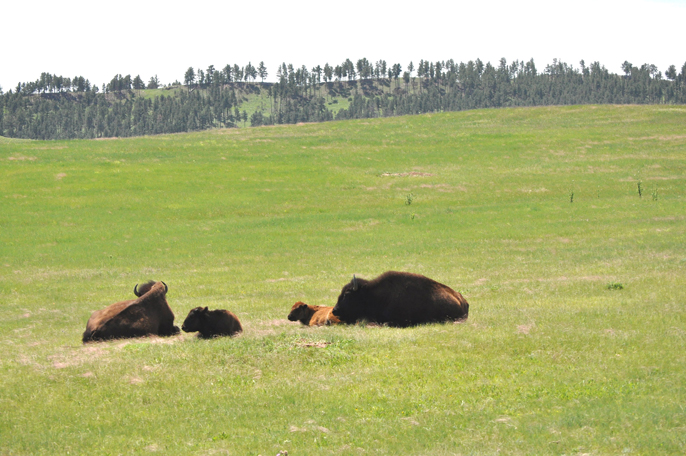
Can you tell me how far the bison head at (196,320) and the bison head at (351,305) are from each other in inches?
142

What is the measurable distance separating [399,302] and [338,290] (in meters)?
7.93

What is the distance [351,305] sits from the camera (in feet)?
54.4

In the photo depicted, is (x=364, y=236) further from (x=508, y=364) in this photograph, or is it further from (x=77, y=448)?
(x=77, y=448)

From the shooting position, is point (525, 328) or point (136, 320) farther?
point (136, 320)

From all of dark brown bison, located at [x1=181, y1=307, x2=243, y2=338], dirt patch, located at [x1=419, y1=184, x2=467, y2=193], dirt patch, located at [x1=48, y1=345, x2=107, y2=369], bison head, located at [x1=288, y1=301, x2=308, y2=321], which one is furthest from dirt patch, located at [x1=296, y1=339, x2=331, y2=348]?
dirt patch, located at [x1=419, y1=184, x2=467, y2=193]

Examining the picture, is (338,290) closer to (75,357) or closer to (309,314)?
(309,314)

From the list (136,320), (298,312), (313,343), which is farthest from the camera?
(298,312)

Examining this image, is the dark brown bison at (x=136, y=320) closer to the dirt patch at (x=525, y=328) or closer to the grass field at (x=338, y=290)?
the grass field at (x=338, y=290)

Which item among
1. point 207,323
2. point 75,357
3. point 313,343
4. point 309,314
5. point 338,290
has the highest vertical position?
point 313,343

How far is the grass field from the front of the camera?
8852 millimetres

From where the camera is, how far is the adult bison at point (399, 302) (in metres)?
16.1

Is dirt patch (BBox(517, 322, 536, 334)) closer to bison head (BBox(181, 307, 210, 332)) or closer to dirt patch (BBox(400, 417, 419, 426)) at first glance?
dirt patch (BBox(400, 417, 419, 426))

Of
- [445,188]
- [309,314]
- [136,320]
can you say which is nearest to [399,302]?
[309,314]

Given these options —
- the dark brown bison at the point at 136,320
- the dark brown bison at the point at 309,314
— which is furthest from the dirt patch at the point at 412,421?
the dark brown bison at the point at 136,320
